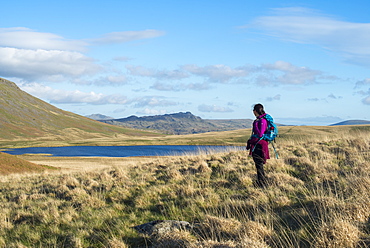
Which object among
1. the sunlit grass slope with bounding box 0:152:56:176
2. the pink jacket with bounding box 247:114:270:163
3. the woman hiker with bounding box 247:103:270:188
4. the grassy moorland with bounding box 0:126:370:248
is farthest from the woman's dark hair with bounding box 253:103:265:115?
the sunlit grass slope with bounding box 0:152:56:176

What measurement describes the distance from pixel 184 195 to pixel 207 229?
3.30 metres

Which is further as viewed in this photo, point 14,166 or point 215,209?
point 14,166

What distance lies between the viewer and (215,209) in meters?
7.61

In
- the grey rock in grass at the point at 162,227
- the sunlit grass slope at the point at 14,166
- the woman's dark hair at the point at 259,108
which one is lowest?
the sunlit grass slope at the point at 14,166

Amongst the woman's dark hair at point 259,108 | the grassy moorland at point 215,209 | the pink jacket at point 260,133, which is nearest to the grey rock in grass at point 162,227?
the grassy moorland at point 215,209

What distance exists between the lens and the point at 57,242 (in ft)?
21.8

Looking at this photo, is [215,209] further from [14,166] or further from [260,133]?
[14,166]

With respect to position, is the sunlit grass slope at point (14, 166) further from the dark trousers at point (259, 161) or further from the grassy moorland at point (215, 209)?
the dark trousers at point (259, 161)

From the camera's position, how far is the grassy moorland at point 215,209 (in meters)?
5.23

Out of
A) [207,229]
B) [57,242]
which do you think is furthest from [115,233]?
[207,229]

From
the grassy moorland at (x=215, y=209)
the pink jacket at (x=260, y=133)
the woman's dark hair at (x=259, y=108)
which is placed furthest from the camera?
the woman's dark hair at (x=259, y=108)

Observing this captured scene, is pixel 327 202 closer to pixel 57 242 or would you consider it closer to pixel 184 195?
pixel 184 195

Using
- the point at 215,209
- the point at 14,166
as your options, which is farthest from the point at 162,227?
the point at 14,166

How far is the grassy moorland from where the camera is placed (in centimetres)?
523
